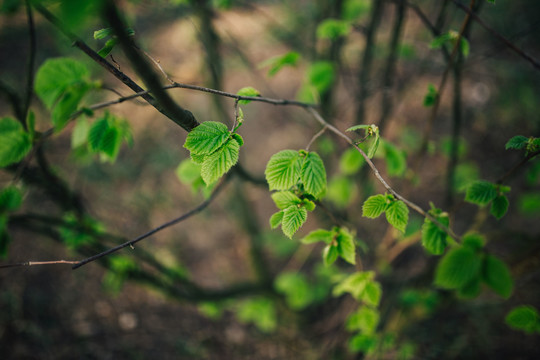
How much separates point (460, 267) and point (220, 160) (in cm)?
112

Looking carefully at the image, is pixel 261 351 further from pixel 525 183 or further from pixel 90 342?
pixel 525 183

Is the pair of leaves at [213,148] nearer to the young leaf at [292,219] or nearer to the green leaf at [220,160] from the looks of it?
the green leaf at [220,160]

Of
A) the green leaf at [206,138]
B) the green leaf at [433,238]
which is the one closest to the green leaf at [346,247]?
the green leaf at [433,238]

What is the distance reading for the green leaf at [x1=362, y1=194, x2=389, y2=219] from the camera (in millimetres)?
926

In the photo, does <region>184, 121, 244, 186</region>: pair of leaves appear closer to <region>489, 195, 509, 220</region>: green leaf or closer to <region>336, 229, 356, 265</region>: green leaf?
<region>336, 229, 356, 265</region>: green leaf

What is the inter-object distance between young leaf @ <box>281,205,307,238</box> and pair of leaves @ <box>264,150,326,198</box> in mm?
77

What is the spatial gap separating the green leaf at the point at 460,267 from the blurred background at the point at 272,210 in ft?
1.10

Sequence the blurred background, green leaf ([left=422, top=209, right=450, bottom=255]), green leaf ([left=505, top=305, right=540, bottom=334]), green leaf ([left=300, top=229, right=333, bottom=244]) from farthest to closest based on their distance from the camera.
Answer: the blurred background, green leaf ([left=505, top=305, right=540, bottom=334]), green leaf ([left=300, top=229, right=333, bottom=244]), green leaf ([left=422, top=209, right=450, bottom=255])

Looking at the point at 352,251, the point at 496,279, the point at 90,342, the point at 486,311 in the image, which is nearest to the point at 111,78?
the point at 90,342

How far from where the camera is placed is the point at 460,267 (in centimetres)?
109

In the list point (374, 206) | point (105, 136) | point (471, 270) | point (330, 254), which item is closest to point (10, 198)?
point (105, 136)

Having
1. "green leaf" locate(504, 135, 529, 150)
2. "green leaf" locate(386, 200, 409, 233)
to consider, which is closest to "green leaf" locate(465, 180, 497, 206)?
"green leaf" locate(504, 135, 529, 150)

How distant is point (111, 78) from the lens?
5.20 meters

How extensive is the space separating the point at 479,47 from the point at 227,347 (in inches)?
255
